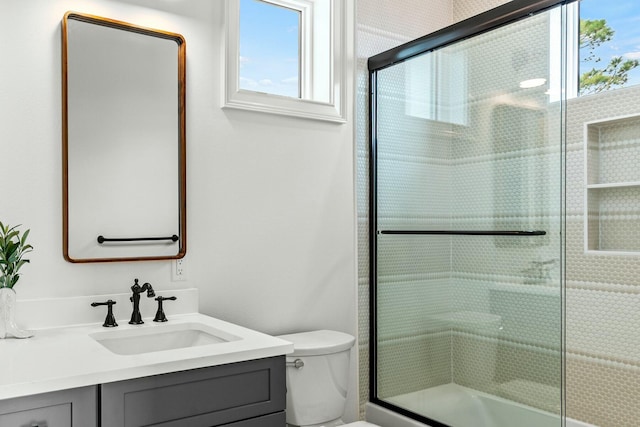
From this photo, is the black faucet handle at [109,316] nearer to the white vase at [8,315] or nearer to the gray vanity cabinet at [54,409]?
the white vase at [8,315]

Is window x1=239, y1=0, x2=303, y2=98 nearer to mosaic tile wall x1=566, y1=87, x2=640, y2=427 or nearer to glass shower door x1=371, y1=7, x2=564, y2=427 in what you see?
glass shower door x1=371, y1=7, x2=564, y2=427

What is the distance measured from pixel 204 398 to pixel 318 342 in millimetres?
822

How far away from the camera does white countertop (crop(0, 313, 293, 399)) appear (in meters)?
1.31

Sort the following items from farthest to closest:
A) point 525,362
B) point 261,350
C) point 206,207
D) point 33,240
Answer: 1. point 206,207
2. point 525,362
3. point 33,240
4. point 261,350

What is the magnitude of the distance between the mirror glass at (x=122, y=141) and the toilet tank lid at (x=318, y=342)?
2.02 feet

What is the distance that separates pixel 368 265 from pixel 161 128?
4.19 ft

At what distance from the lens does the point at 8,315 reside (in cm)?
174

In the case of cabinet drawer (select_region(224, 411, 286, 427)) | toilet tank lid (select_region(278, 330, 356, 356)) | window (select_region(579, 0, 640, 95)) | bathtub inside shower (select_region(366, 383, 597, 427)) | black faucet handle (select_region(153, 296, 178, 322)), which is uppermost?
window (select_region(579, 0, 640, 95))

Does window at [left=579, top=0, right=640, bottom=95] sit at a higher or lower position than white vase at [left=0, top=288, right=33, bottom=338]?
higher

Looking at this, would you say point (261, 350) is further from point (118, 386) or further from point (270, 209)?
point (270, 209)

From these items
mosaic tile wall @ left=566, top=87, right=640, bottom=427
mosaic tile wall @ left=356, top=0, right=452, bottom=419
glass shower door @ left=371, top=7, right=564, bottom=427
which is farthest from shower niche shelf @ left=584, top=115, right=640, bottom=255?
mosaic tile wall @ left=356, top=0, right=452, bottom=419

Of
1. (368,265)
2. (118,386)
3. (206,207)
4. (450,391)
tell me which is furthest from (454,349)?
(118,386)

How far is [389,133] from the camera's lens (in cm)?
274

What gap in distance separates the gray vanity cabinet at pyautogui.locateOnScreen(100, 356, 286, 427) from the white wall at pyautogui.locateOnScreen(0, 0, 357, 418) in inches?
27.5
